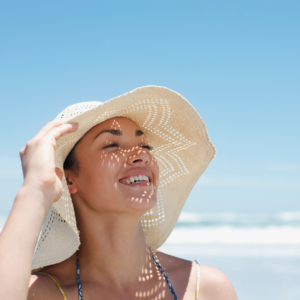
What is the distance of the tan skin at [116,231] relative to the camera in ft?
7.22

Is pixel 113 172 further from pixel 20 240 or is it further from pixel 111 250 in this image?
pixel 20 240

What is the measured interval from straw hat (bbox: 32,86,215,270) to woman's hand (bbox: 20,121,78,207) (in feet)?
0.89

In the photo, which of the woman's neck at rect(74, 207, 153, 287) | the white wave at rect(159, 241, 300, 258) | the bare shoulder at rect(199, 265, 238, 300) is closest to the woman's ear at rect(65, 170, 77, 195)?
the woman's neck at rect(74, 207, 153, 287)

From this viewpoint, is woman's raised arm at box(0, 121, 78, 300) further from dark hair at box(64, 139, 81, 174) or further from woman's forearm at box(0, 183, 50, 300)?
dark hair at box(64, 139, 81, 174)

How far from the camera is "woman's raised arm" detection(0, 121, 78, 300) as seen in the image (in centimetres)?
145

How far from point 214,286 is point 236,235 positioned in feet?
41.7

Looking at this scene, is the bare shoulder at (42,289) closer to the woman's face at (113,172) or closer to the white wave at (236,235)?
the woman's face at (113,172)

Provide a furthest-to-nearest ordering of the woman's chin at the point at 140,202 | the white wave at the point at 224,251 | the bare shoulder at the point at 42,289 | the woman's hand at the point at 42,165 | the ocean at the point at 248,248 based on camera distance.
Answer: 1. the white wave at the point at 224,251
2. the ocean at the point at 248,248
3. the woman's chin at the point at 140,202
4. the bare shoulder at the point at 42,289
5. the woman's hand at the point at 42,165

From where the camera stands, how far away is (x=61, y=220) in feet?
7.57

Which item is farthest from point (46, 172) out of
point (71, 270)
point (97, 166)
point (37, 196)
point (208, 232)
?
point (208, 232)

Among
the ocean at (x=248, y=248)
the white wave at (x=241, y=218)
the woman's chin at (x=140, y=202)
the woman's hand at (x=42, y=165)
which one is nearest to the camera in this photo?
the woman's hand at (x=42, y=165)

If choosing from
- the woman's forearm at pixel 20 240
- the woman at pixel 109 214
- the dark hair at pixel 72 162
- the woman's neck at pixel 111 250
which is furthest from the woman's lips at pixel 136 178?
the woman's forearm at pixel 20 240

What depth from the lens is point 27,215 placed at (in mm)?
1575

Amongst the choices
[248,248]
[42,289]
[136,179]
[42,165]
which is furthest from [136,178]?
[248,248]
